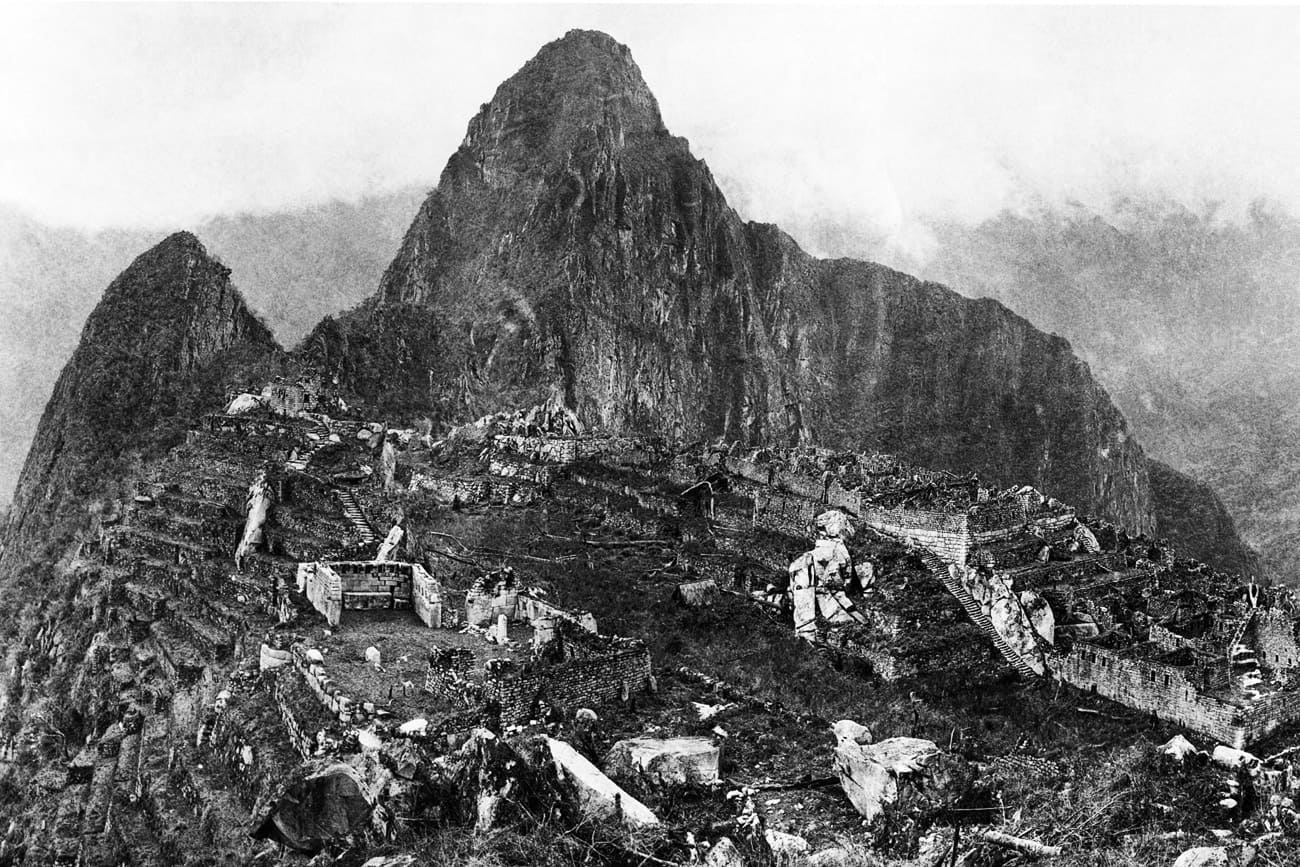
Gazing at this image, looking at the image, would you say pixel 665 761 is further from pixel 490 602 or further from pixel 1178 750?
pixel 490 602

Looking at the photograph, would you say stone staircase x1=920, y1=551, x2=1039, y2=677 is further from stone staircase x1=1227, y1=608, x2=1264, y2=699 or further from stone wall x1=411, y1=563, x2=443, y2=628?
stone wall x1=411, y1=563, x2=443, y2=628

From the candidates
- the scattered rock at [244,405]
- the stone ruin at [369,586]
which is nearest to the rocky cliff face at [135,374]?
the scattered rock at [244,405]

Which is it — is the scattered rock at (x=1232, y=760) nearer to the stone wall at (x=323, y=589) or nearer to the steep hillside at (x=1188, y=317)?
the stone wall at (x=323, y=589)

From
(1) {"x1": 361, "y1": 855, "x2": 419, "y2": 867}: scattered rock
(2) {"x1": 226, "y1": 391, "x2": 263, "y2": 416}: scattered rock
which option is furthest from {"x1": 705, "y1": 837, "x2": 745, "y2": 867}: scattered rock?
(2) {"x1": 226, "y1": 391, "x2": 263, "y2": 416}: scattered rock

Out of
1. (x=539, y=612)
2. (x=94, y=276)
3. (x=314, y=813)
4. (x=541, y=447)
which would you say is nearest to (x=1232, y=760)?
(x=314, y=813)

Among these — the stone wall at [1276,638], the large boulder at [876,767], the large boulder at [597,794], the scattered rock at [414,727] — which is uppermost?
the stone wall at [1276,638]

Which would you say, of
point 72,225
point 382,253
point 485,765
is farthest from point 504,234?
point 485,765
